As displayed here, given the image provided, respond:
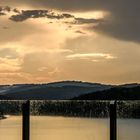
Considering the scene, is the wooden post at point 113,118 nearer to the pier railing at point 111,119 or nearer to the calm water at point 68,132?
the pier railing at point 111,119

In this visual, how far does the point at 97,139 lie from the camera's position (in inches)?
2968

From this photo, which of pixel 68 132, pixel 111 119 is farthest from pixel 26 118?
pixel 68 132

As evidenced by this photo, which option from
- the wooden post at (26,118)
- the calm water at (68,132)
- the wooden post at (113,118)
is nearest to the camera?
the wooden post at (113,118)

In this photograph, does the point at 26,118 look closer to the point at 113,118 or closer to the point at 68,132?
the point at 113,118

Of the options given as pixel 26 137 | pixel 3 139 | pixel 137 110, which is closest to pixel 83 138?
pixel 3 139

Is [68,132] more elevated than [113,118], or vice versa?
[113,118]

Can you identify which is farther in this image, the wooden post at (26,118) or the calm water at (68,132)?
the calm water at (68,132)

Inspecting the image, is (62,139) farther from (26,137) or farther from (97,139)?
(26,137)

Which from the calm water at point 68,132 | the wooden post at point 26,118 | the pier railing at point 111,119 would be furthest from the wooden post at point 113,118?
the calm water at point 68,132

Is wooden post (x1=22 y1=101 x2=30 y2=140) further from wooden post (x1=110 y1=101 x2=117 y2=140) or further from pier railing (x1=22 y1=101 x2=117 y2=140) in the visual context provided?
wooden post (x1=110 y1=101 x2=117 y2=140)

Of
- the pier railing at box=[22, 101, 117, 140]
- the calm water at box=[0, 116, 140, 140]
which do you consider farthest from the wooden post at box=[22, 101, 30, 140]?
the calm water at box=[0, 116, 140, 140]

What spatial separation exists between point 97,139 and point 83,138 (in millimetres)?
2846

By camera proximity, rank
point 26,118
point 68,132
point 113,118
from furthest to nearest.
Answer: point 68,132, point 26,118, point 113,118

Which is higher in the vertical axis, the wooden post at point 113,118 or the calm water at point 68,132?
the wooden post at point 113,118
